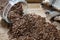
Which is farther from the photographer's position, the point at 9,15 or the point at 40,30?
the point at 9,15

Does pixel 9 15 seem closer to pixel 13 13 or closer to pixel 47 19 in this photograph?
pixel 13 13

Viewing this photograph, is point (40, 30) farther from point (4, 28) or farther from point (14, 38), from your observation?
point (4, 28)

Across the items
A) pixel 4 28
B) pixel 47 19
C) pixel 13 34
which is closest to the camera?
pixel 13 34

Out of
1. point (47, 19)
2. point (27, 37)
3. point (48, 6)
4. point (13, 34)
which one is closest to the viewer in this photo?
point (27, 37)

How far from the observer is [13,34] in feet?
5.46

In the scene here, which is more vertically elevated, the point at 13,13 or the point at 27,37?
the point at 13,13

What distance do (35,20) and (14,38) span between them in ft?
0.91

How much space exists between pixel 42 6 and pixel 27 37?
0.79m

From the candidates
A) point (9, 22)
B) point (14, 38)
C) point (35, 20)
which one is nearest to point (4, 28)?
point (9, 22)

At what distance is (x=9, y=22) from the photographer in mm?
1815

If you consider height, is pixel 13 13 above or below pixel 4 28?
above

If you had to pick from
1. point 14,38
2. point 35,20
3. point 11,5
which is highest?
point 11,5

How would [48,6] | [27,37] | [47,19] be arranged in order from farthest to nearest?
[48,6] → [47,19] → [27,37]

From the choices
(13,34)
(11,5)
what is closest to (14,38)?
(13,34)
